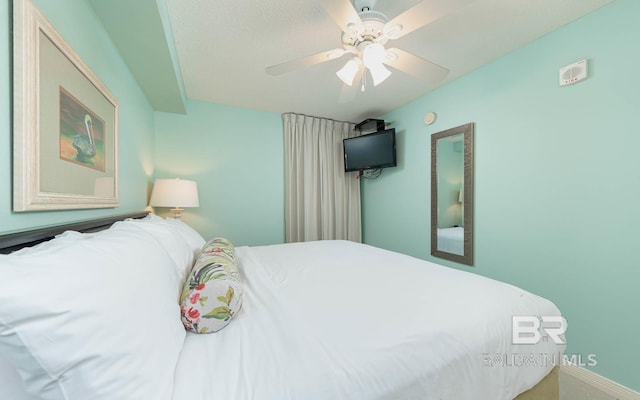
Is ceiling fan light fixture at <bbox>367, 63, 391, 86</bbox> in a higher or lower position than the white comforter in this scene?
higher

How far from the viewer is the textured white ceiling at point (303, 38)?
1.44 metres

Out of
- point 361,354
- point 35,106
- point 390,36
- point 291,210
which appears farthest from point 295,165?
point 361,354

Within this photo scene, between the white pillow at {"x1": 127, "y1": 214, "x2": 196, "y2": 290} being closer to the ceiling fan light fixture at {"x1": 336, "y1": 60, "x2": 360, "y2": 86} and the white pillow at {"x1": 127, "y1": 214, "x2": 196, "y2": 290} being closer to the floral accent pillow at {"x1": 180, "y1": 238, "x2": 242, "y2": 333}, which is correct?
the floral accent pillow at {"x1": 180, "y1": 238, "x2": 242, "y2": 333}

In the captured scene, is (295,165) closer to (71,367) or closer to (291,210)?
(291,210)

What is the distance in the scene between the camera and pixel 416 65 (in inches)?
59.1

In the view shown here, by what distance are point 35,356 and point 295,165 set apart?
9.58 feet

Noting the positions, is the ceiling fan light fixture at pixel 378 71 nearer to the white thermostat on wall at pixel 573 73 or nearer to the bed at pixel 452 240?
the white thermostat on wall at pixel 573 73

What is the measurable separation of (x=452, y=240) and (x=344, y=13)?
87.1 inches

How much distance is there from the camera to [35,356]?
410 millimetres

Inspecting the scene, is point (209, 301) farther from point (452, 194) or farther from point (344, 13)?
point (452, 194)

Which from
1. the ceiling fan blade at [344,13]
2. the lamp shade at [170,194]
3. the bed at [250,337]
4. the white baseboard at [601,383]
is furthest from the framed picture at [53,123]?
the white baseboard at [601,383]

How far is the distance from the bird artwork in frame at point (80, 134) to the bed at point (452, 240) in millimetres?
2845

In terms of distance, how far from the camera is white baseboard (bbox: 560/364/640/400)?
134cm

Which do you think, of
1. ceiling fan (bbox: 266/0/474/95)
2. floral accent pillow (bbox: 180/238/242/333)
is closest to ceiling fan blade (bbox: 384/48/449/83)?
ceiling fan (bbox: 266/0/474/95)
